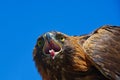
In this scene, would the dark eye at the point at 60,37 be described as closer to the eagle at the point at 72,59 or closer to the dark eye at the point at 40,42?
the eagle at the point at 72,59

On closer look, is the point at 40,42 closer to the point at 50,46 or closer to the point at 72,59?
the point at 50,46

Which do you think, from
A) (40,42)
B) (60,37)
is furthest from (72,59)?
(40,42)

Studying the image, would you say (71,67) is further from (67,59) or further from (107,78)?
(107,78)

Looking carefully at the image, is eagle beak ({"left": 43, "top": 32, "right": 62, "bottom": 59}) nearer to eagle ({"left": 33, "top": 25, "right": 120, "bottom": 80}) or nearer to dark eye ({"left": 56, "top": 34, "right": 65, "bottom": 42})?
eagle ({"left": 33, "top": 25, "right": 120, "bottom": 80})

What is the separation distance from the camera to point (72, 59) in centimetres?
280

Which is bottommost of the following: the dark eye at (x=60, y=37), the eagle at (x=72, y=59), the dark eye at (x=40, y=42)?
the eagle at (x=72, y=59)

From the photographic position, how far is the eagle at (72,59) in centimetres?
268

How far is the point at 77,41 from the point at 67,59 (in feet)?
1.21

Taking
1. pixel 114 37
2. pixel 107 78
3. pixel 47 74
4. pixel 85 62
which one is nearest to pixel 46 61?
pixel 47 74

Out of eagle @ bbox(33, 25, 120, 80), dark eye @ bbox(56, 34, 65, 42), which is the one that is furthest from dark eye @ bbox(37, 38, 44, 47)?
dark eye @ bbox(56, 34, 65, 42)

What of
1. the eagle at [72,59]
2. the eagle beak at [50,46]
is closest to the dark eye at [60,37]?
the eagle at [72,59]

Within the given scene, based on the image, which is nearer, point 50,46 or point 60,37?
point 50,46

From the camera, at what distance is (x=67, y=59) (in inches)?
109

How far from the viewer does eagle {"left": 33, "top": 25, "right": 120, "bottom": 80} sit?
106 inches
